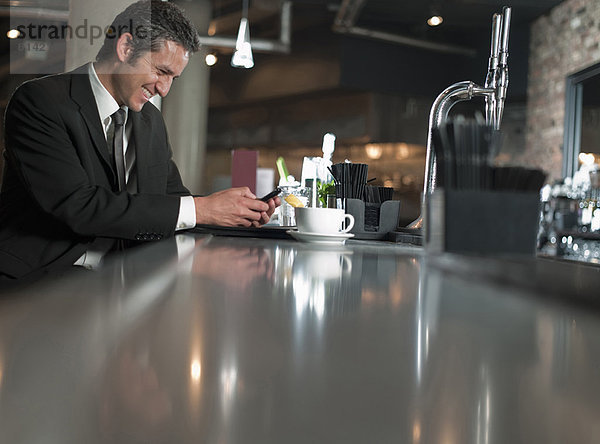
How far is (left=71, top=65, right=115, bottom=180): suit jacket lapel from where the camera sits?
1938mm

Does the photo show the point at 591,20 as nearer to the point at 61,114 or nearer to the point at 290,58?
the point at 290,58

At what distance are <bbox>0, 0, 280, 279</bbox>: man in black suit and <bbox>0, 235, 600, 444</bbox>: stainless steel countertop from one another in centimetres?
123

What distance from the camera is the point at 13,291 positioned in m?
0.57

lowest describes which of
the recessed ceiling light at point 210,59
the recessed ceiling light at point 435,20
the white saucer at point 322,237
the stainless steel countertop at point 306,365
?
the stainless steel countertop at point 306,365

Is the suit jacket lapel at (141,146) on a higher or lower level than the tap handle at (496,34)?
lower

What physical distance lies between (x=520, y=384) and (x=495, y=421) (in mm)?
46

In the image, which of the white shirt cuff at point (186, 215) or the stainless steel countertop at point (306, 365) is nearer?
the stainless steel countertop at point (306, 365)

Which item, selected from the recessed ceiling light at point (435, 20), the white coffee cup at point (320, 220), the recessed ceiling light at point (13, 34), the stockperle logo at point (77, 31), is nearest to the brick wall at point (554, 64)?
the recessed ceiling light at point (435, 20)

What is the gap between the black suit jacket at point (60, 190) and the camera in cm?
177

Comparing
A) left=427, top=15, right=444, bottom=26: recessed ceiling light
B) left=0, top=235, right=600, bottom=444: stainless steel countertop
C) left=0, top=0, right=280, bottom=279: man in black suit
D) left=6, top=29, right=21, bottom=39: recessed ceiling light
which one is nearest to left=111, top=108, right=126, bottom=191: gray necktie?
left=0, top=0, right=280, bottom=279: man in black suit

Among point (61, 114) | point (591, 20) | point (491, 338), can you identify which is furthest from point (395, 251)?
point (591, 20)

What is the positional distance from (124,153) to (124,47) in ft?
1.25

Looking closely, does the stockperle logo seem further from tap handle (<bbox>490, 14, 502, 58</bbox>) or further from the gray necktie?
tap handle (<bbox>490, 14, 502, 58</bbox>)

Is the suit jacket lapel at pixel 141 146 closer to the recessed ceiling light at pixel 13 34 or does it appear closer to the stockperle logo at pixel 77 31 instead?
the stockperle logo at pixel 77 31
